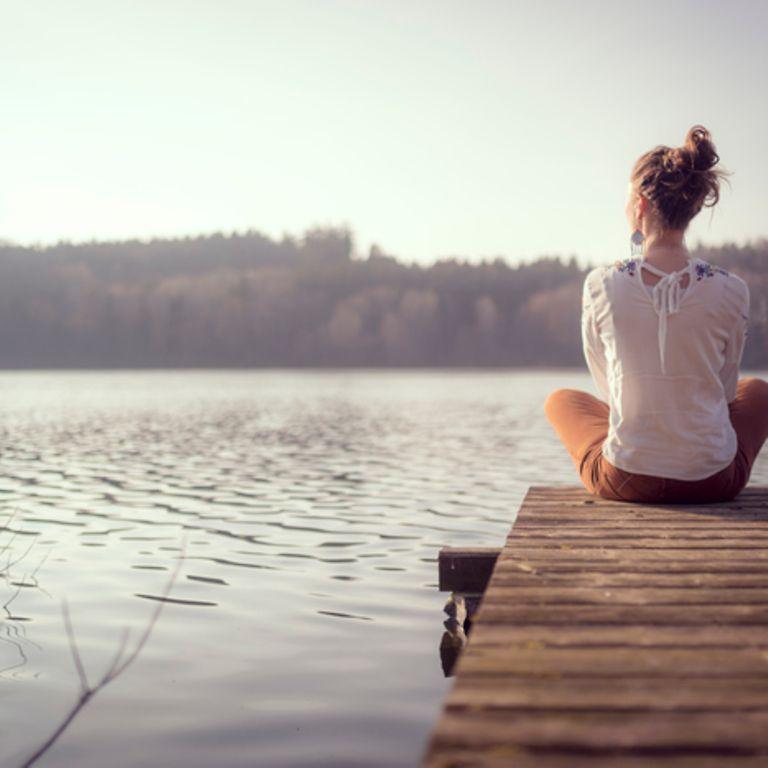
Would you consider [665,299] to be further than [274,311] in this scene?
No

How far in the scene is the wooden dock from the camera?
6.00 ft

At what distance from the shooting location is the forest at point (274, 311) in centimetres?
10106

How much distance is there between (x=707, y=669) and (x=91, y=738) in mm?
2889

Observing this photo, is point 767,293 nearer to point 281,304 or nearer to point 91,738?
point 281,304

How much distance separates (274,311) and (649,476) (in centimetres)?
10182

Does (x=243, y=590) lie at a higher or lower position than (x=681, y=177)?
lower

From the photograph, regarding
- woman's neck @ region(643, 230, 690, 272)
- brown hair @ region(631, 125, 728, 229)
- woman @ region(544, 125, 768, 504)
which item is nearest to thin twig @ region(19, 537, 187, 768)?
woman @ region(544, 125, 768, 504)

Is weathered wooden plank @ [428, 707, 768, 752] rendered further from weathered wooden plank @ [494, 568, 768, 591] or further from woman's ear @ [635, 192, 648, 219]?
woman's ear @ [635, 192, 648, 219]

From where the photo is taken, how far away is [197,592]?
6.84 metres

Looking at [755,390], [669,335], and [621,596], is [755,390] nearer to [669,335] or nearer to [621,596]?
[669,335]

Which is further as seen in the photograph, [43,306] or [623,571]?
[43,306]

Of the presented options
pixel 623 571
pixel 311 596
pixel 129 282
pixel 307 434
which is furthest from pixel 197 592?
pixel 129 282

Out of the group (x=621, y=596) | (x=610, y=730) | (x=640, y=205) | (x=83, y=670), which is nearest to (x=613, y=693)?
(x=610, y=730)

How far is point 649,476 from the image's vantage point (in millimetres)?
4402
